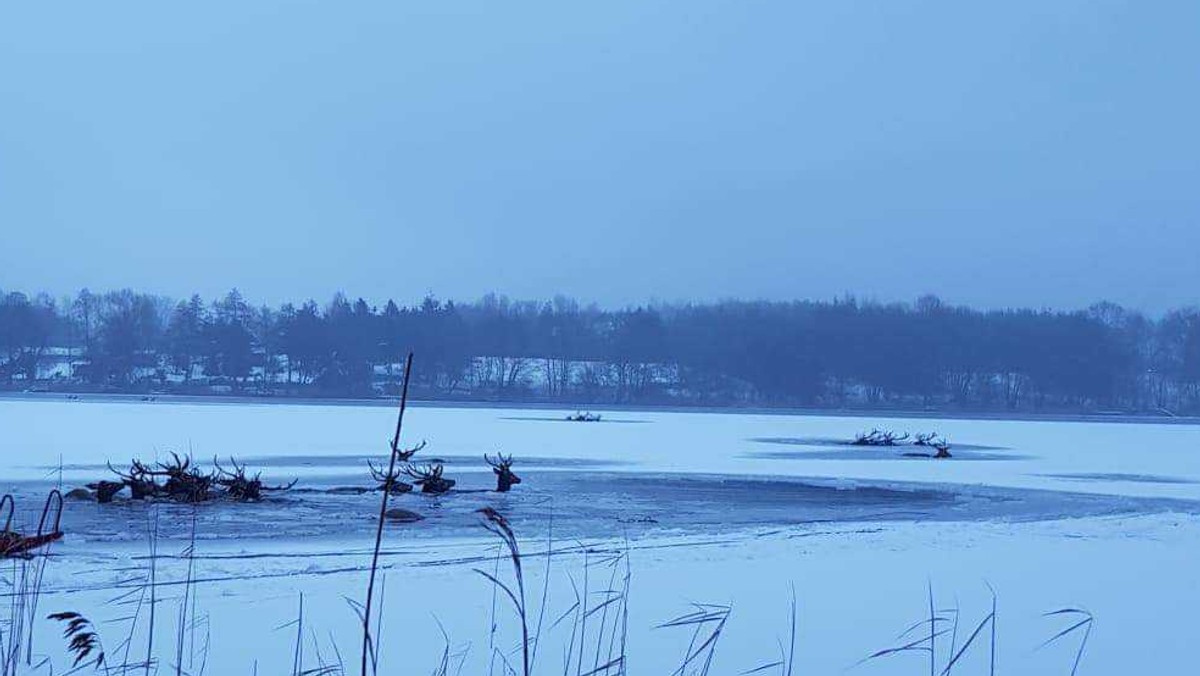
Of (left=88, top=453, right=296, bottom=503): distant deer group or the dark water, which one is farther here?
(left=88, top=453, right=296, bottom=503): distant deer group

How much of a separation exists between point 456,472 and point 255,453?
578cm

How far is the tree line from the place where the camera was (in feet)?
303

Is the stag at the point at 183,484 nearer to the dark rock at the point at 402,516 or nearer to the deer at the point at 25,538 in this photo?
the dark rock at the point at 402,516

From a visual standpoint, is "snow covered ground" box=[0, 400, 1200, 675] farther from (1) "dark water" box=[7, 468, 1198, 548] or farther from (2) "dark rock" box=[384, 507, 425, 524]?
(2) "dark rock" box=[384, 507, 425, 524]

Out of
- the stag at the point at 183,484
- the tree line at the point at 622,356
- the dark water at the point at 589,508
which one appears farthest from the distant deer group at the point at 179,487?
the tree line at the point at 622,356

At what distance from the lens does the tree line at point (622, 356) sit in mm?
92375

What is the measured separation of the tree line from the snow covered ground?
63.8m

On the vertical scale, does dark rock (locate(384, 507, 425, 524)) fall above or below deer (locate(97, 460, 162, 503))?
below

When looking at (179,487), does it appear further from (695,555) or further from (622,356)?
(622,356)

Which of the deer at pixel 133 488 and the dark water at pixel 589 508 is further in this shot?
the deer at pixel 133 488

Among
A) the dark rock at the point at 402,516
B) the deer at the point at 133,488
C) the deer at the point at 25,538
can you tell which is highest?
the deer at the point at 25,538

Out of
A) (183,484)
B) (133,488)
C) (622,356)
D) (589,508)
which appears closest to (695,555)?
(589,508)

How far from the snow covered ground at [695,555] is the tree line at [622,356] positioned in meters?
63.8

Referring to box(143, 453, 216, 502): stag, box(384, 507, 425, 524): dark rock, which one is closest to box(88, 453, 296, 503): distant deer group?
box(143, 453, 216, 502): stag
